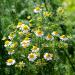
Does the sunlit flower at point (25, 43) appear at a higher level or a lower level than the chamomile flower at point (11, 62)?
higher

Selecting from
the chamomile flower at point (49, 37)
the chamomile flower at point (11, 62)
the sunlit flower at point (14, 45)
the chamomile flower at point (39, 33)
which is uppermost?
the chamomile flower at point (39, 33)

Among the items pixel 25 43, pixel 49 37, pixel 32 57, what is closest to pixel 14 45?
pixel 25 43

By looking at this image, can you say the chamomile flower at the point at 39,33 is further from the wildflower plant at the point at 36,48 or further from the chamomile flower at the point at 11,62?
the chamomile flower at the point at 11,62

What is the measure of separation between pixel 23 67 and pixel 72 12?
1.95 m

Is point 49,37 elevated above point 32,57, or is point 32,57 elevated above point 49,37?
point 49,37

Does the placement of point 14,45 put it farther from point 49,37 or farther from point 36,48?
point 49,37

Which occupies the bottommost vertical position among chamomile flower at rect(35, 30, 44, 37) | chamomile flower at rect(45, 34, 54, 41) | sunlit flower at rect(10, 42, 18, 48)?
sunlit flower at rect(10, 42, 18, 48)

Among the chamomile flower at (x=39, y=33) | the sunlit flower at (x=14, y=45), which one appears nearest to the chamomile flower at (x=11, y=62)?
the sunlit flower at (x=14, y=45)

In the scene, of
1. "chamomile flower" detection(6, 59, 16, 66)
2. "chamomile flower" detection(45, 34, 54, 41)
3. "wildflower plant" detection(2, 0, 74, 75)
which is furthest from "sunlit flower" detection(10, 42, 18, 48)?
"chamomile flower" detection(45, 34, 54, 41)

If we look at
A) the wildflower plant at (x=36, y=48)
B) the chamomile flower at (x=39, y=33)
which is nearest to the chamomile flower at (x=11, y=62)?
the wildflower plant at (x=36, y=48)

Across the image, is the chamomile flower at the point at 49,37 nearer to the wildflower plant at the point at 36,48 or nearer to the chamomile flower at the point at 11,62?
the wildflower plant at the point at 36,48

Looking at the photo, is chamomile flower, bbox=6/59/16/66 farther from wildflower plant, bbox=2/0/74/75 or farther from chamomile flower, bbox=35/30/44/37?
chamomile flower, bbox=35/30/44/37

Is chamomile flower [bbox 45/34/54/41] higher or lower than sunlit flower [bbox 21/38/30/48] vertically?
higher

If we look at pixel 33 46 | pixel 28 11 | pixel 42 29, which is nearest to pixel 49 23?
pixel 42 29
